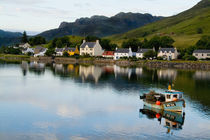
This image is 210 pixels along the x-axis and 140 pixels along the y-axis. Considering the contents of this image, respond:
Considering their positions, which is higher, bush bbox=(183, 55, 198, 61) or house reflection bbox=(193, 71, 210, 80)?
bush bbox=(183, 55, 198, 61)

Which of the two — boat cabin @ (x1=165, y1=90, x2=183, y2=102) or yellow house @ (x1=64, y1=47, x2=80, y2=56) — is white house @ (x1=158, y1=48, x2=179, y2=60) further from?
boat cabin @ (x1=165, y1=90, x2=183, y2=102)

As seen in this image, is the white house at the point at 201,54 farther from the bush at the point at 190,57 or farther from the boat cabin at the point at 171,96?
the boat cabin at the point at 171,96

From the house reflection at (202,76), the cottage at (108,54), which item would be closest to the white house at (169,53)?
the cottage at (108,54)

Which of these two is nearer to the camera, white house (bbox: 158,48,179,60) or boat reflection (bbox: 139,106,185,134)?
boat reflection (bbox: 139,106,185,134)

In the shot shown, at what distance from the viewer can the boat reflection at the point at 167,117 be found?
113 ft

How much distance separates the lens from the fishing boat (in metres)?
39.5

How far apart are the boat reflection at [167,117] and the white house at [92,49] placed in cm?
13371

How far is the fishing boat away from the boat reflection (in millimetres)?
665

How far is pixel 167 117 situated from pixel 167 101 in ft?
12.7

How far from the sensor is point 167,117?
37.8 metres

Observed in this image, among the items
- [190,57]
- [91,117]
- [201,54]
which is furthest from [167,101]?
[201,54]

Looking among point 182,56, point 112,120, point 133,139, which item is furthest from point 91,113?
point 182,56

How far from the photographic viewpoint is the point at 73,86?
64.1m

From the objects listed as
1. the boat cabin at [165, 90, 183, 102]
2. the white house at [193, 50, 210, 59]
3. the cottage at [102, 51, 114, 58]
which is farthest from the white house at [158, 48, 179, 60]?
the boat cabin at [165, 90, 183, 102]
